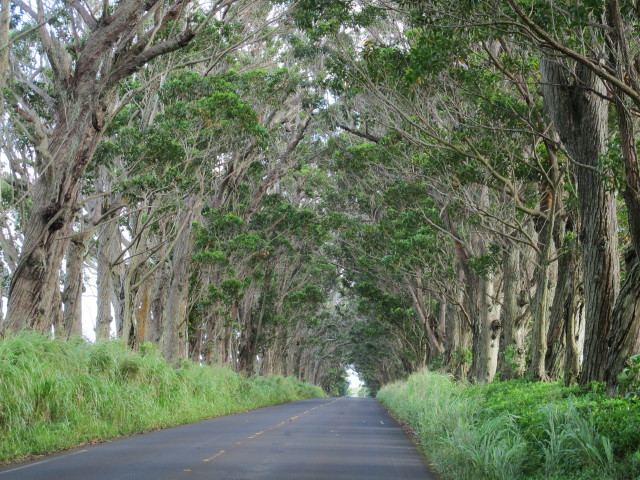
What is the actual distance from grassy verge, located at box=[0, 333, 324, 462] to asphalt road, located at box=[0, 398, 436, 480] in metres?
0.50

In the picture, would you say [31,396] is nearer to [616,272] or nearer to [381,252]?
[616,272]

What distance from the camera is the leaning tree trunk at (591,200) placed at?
10812 millimetres

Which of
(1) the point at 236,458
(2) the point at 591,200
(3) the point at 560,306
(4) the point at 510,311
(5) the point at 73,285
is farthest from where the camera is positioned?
(5) the point at 73,285

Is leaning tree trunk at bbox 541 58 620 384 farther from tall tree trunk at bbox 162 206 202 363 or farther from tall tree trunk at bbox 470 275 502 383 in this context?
tall tree trunk at bbox 162 206 202 363

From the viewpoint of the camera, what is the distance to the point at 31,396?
10906 millimetres

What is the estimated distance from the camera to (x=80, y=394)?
12867mm

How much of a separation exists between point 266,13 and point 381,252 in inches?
441

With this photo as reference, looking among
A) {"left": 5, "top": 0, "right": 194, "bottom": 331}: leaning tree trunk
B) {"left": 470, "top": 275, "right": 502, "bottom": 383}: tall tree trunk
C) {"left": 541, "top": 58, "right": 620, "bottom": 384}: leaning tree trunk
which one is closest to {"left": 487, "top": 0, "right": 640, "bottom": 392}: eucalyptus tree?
{"left": 541, "top": 58, "right": 620, "bottom": 384}: leaning tree trunk

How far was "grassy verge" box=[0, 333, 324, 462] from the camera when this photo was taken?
10.4 m

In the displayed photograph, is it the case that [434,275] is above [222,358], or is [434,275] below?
above

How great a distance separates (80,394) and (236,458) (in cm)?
381

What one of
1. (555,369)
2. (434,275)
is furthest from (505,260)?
(434,275)

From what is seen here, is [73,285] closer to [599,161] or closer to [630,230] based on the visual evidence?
[599,161]

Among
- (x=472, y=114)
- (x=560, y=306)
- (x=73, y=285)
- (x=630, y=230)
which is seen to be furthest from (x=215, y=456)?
(x=73, y=285)
